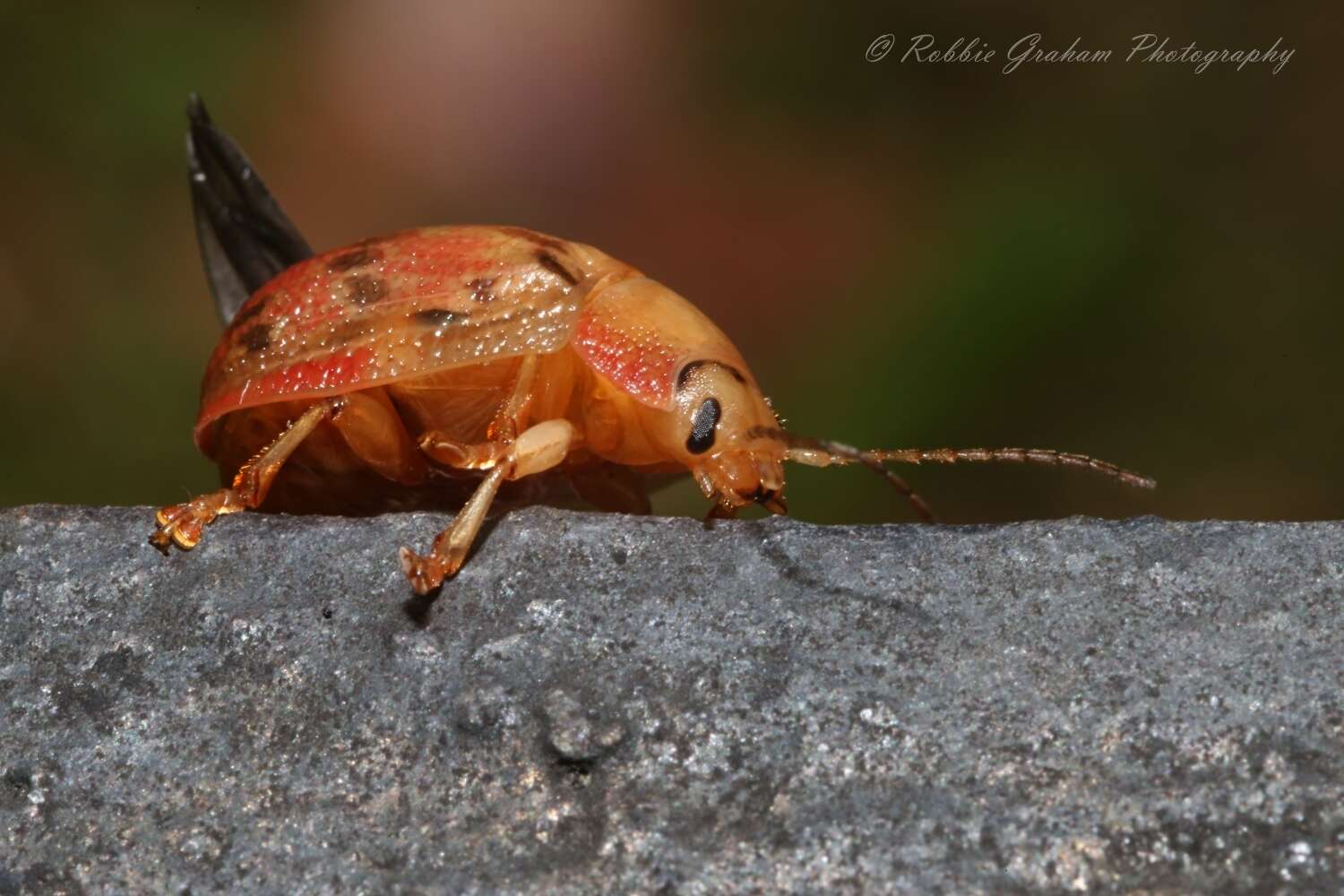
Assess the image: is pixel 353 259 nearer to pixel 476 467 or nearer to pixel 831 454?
pixel 476 467

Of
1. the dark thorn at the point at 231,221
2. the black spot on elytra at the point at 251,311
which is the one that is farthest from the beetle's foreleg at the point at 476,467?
the dark thorn at the point at 231,221

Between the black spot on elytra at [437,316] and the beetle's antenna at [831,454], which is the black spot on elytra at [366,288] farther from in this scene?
the beetle's antenna at [831,454]

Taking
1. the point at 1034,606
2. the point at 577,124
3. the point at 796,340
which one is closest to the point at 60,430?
the point at 577,124

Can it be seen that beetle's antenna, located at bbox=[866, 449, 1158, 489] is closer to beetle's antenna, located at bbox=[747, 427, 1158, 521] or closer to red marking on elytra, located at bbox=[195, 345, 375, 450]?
beetle's antenna, located at bbox=[747, 427, 1158, 521]

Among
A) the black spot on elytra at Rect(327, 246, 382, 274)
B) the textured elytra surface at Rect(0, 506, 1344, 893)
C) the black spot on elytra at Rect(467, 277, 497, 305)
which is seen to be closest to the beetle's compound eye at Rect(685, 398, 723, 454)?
the textured elytra surface at Rect(0, 506, 1344, 893)

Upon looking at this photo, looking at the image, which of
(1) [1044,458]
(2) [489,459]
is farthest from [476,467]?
(1) [1044,458]

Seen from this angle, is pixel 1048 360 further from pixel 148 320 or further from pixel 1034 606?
pixel 148 320
